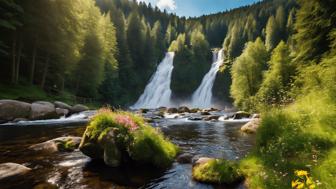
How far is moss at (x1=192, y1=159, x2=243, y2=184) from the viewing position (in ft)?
20.7

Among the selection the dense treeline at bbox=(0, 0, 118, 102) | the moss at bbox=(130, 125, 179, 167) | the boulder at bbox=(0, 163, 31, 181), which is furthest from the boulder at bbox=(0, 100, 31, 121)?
the moss at bbox=(130, 125, 179, 167)

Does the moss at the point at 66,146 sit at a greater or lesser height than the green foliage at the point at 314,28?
lesser

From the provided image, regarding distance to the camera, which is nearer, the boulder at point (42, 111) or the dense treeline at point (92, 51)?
the boulder at point (42, 111)

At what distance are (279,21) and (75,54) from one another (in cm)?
6747

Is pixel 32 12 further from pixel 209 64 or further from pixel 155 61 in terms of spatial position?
pixel 209 64

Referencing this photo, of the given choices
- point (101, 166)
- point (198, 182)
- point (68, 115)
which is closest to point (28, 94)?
point (68, 115)

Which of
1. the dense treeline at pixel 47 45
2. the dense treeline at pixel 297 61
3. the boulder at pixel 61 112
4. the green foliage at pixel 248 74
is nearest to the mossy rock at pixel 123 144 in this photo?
the dense treeline at pixel 297 61

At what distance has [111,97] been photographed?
48.1 metres

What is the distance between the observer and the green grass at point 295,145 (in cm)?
466

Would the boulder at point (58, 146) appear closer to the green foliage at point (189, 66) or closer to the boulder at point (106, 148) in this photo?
the boulder at point (106, 148)

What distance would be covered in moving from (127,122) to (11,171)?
385cm

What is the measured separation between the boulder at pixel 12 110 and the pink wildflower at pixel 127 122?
48.4ft

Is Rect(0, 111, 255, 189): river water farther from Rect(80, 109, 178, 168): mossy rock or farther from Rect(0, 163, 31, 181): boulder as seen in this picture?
Rect(80, 109, 178, 168): mossy rock

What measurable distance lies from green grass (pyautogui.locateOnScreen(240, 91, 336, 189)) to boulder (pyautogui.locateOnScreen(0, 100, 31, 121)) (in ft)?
63.5
